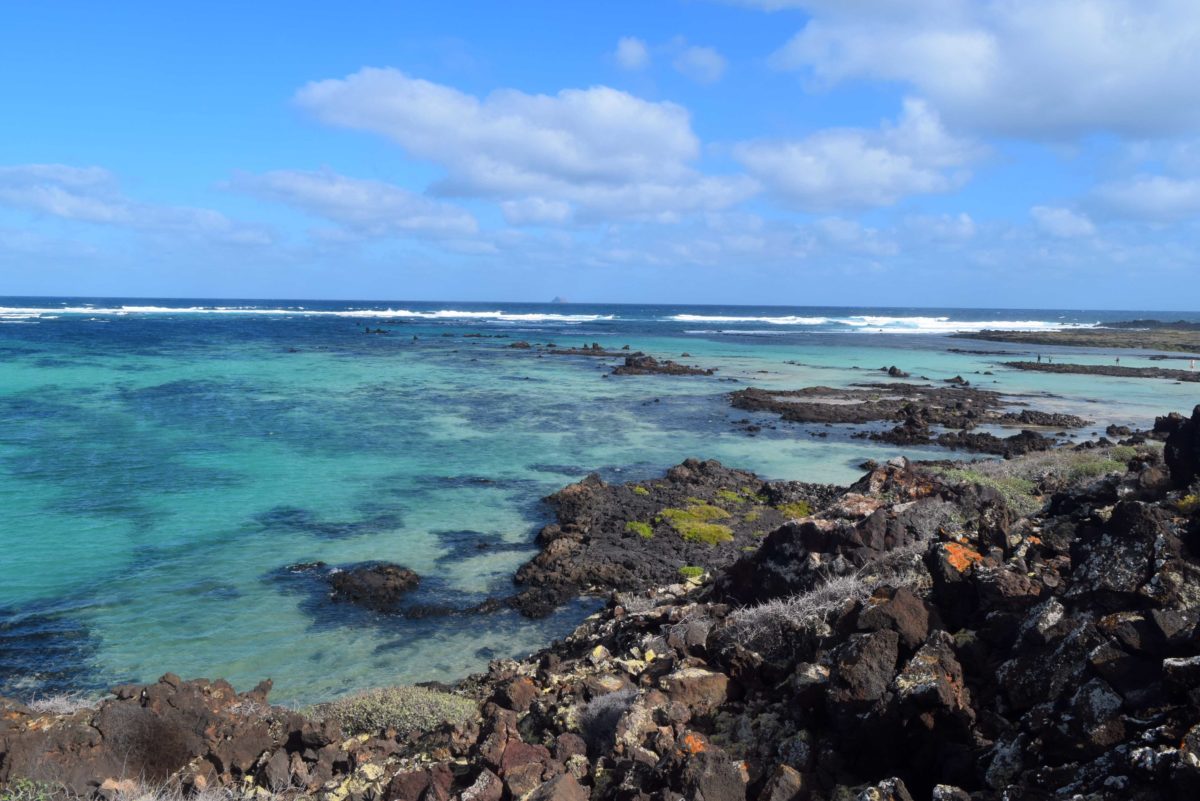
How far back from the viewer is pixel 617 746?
6.42 meters

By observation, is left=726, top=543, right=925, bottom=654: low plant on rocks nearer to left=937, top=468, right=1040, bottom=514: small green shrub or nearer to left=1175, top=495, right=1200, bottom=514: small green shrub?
left=1175, top=495, right=1200, bottom=514: small green shrub

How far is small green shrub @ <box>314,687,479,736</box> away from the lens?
8.20m

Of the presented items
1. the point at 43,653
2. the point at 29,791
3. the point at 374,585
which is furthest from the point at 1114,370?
the point at 29,791

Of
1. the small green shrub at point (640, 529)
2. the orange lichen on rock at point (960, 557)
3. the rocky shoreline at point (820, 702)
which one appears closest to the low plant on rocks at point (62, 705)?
the rocky shoreline at point (820, 702)

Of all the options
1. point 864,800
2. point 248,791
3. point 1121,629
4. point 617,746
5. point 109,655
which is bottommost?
point 109,655

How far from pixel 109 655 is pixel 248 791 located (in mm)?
6149

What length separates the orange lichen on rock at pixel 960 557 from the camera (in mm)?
7434

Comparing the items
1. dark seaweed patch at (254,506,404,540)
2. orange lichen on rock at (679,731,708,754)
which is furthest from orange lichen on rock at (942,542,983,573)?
dark seaweed patch at (254,506,404,540)

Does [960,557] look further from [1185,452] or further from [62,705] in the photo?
[62,705]

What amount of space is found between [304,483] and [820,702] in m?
18.6

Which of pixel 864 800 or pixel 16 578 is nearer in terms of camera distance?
pixel 864 800

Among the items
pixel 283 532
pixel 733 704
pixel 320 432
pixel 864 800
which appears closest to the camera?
pixel 864 800

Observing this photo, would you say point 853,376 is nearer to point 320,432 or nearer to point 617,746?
point 320,432

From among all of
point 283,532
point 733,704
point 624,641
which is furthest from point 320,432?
point 733,704
